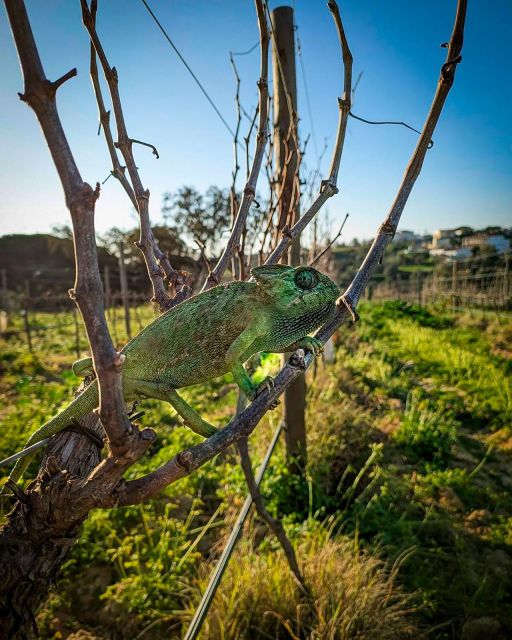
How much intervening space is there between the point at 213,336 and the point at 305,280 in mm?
268

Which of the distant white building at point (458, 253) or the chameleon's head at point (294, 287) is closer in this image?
the chameleon's head at point (294, 287)

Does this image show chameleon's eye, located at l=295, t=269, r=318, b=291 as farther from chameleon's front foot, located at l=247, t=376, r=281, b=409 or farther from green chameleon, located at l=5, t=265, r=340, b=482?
chameleon's front foot, located at l=247, t=376, r=281, b=409

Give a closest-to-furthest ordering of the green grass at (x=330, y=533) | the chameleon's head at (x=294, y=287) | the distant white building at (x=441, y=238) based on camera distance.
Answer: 1. the chameleon's head at (x=294, y=287)
2. the green grass at (x=330, y=533)
3. the distant white building at (x=441, y=238)

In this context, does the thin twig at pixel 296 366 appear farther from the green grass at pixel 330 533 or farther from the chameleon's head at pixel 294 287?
the green grass at pixel 330 533

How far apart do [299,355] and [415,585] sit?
275 cm

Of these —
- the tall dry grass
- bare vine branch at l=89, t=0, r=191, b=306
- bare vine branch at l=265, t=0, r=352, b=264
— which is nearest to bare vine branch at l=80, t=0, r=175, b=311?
bare vine branch at l=89, t=0, r=191, b=306

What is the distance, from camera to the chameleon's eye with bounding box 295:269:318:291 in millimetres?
855

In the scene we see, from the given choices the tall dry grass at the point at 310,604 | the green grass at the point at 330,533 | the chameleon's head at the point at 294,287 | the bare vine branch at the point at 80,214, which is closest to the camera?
A: the bare vine branch at the point at 80,214

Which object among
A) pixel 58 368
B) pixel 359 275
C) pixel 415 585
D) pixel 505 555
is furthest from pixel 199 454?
pixel 58 368

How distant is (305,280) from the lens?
860 mm

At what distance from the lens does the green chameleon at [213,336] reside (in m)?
0.78

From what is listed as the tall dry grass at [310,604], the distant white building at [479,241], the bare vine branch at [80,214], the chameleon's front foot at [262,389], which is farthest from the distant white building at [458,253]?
the bare vine branch at [80,214]

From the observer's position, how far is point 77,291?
503mm

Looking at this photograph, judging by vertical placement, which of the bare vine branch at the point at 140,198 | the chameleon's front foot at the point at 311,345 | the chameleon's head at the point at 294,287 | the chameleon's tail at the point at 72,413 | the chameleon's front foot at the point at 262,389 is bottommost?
the chameleon's tail at the point at 72,413
